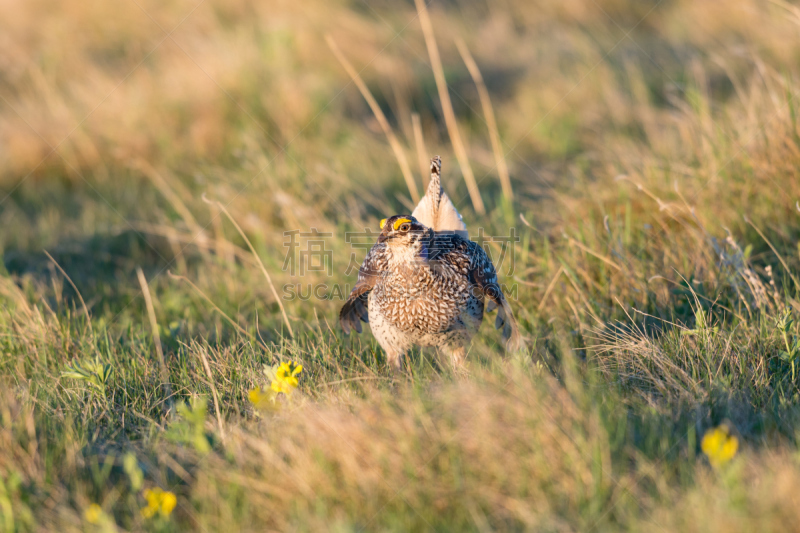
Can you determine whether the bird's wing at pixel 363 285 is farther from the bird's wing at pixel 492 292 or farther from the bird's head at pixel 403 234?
the bird's wing at pixel 492 292

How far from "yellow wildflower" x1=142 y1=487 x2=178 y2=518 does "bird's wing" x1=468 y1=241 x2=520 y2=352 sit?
232 centimetres

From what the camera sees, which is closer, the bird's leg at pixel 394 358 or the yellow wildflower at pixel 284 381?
the yellow wildflower at pixel 284 381

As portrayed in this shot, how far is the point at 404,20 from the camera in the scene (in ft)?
37.1

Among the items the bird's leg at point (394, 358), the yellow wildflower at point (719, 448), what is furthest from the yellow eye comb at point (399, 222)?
the yellow wildflower at point (719, 448)

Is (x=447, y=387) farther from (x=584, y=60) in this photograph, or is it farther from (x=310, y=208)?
(x=584, y=60)

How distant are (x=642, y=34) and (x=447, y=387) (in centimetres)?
1124

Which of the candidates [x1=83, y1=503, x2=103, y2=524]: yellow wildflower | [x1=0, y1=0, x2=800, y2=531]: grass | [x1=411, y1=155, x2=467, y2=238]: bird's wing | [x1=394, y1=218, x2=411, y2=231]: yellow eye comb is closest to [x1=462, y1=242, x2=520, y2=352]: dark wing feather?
[x1=0, y1=0, x2=800, y2=531]: grass

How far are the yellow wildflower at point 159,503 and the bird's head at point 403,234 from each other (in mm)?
2012

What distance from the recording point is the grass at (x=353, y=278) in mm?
2611

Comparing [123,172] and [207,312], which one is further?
[123,172]

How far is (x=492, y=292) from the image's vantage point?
4211mm

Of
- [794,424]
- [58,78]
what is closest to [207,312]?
[794,424]

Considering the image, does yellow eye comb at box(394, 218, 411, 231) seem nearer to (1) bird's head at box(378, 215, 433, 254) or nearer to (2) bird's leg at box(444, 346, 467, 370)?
(1) bird's head at box(378, 215, 433, 254)

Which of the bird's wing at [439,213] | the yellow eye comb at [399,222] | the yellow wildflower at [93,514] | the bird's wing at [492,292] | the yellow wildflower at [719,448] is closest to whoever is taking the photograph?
the yellow wildflower at [719,448]
